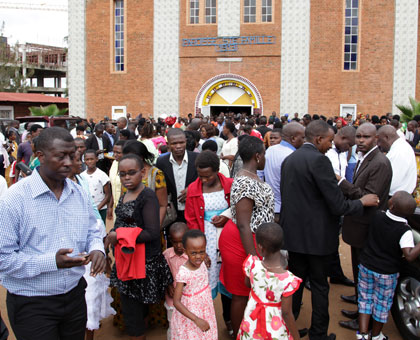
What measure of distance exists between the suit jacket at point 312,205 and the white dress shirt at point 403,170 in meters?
1.77

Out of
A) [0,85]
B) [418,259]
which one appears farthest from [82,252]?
[0,85]

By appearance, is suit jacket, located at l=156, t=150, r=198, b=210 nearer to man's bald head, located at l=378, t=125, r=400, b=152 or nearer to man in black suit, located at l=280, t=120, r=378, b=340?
man in black suit, located at l=280, t=120, r=378, b=340

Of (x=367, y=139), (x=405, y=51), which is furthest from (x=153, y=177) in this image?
(x=405, y=51)

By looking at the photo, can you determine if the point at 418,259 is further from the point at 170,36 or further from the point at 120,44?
the point at 120,44

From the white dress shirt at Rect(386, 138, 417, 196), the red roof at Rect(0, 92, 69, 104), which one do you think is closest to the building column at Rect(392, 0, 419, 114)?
the white dress shirt at Rect(386, 138, 417, 196)

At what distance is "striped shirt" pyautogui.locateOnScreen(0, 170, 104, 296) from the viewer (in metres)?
2.58

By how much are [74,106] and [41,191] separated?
2415cm

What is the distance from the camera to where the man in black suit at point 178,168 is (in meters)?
4.96

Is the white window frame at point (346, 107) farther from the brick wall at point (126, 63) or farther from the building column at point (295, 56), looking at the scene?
the brick wall at point (126, 63)

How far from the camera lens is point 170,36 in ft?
77.7

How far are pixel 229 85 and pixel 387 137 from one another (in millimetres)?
18105

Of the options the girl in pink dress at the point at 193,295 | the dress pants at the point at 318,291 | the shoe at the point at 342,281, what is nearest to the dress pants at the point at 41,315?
the girl in pink dress at the point at 193,295

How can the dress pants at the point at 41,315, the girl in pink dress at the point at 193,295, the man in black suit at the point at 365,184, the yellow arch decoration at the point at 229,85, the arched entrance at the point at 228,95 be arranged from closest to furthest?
1. the dress pants at the point at 41,315
2. the girl in pink dress at the point at 193,295
3. the man in black suit at the point at 365,184
4. the arched entrance at the point at 228,95
5. the yellow arch decoration at the point at 229,85

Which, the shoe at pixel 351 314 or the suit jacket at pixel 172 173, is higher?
the suit jacket at pixel 172 173
